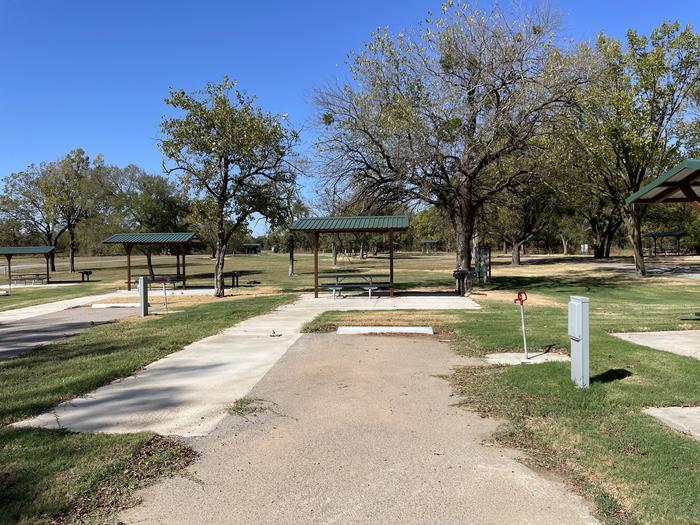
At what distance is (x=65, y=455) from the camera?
162 inches

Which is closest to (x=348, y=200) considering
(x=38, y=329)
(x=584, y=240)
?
(x=38, y=329)

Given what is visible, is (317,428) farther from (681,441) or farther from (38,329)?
(38,329)

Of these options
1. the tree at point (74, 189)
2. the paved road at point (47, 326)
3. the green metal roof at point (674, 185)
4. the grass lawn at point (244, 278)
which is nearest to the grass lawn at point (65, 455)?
the paved road at point (47, 326)

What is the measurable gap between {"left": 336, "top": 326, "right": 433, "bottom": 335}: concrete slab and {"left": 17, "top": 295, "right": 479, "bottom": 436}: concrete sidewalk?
3.50ft

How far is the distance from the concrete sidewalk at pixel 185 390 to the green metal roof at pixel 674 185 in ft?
24.9

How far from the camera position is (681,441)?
4207mm

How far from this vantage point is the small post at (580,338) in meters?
5.80

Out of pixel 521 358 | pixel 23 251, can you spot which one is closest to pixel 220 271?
pixel 521 358

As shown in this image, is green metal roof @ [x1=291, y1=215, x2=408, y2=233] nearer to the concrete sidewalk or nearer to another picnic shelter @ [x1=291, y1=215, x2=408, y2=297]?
another picnic shelter @ [x1=291, y1=215, x2=408, y2=297]

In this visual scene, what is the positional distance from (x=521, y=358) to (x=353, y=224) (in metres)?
11.5

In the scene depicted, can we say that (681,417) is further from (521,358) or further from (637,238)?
(637,238)

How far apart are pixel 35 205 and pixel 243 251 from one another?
8565 cm

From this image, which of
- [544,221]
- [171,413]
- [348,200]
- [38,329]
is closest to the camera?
[171,413]

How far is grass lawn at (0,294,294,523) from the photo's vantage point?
332 centimetres
